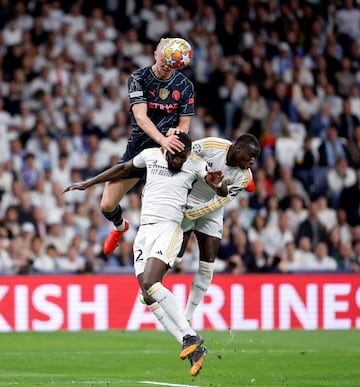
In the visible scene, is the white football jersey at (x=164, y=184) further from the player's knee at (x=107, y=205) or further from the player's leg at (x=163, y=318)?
the player's knee at (x=107, y=205)

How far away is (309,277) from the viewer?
66.5ft

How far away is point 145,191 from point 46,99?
35.3ft

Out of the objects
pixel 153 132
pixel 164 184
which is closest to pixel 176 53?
pixel 153 132

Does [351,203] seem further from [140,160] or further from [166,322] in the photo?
[166,322]

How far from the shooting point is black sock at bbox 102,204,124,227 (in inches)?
551

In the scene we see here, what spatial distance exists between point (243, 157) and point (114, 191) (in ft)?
5.80

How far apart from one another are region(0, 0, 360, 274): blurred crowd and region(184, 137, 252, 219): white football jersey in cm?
729

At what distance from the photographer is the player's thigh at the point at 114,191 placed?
44.7 feet

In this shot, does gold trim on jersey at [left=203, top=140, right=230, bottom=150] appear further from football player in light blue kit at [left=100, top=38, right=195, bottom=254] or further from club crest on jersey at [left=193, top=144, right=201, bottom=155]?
football player in light blue kit at [left=100, top=38, right=195, bottom=254]

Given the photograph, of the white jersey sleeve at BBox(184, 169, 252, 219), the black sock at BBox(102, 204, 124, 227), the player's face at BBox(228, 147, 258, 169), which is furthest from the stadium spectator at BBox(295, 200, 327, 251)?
the player's face at BBox(228, 147, 258, 169)

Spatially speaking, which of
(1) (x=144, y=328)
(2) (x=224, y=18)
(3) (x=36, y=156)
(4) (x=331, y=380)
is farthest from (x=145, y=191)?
(2) (x=224, y=18)

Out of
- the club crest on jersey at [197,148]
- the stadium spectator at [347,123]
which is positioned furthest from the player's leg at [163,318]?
the stadium spectator at [347,123]

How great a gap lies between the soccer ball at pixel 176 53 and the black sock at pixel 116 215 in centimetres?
208

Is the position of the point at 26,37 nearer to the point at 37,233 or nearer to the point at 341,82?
the point at 37,233
